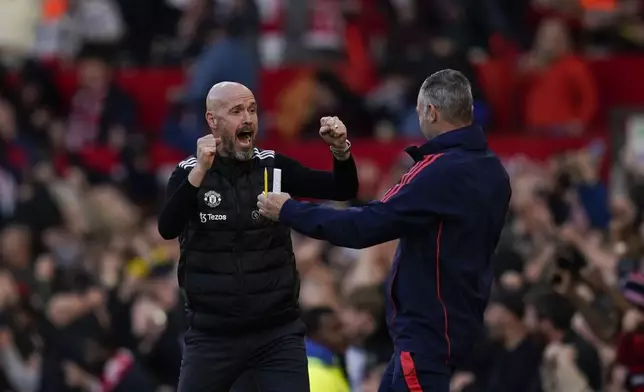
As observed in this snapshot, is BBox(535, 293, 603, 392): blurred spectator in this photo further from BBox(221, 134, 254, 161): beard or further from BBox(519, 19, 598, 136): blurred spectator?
BBox(519, 19, 598, 136): blurred spectator

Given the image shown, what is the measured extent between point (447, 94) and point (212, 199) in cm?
121

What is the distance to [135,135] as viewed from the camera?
1786 cm

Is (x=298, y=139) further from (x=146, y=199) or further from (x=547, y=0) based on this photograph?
(x=547, y=0)

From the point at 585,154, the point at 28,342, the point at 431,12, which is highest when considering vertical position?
the point at 431,12

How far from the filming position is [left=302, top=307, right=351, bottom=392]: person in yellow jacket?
9320 millimetres

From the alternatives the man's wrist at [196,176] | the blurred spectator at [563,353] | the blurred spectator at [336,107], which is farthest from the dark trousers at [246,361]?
the blurred spectator at [336,107]

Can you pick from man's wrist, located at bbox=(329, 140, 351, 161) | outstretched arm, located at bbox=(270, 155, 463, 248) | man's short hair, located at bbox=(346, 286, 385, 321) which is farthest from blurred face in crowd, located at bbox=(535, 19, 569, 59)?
outstretched arm, located at bbox=(270, 155, 463, 248)

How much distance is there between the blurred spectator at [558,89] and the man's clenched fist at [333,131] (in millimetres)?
8015

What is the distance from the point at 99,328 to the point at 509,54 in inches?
225

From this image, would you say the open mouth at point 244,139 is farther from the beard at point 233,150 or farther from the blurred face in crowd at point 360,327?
the blurred face in crowd at point 360,327

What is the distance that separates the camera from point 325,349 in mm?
10070

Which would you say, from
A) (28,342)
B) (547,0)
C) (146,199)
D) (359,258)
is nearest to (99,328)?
(28,342)

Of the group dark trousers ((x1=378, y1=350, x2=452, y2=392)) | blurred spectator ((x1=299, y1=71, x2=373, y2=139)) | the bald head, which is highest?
the bald head

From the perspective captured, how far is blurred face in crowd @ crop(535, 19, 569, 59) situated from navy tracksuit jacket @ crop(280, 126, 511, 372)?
869 centimetres
